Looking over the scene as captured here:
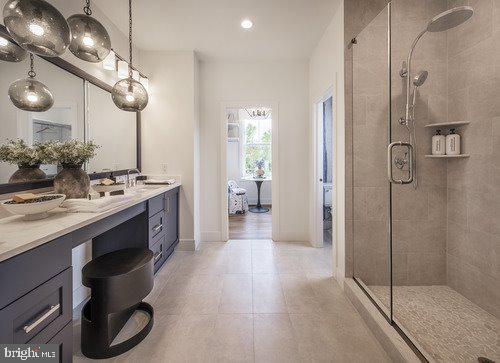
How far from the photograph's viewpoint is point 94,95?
2.44 meters

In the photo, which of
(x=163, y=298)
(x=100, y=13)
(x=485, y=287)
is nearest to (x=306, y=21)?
(x=100, y=13)

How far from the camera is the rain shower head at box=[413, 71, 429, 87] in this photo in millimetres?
2131

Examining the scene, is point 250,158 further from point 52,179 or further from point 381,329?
→ point 381,329

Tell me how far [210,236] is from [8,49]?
2.93 m

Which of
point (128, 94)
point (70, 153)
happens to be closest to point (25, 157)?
point (70, 153)

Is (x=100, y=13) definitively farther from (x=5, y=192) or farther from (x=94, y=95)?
(x=5, y=192)

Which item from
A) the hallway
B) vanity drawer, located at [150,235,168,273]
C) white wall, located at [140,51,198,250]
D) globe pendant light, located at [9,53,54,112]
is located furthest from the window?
globe pendant light, located at [9,53,54,112]

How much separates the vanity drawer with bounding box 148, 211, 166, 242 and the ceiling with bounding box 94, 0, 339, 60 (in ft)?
6.72

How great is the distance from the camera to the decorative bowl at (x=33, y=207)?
1.23 meters

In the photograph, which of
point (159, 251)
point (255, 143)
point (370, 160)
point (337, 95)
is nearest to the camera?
point (370, 160)

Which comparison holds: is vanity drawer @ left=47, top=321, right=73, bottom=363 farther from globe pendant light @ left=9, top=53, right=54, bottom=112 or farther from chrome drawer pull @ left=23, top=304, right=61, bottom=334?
globe pendant light @ left=9, top=53, right=54, bottom=112

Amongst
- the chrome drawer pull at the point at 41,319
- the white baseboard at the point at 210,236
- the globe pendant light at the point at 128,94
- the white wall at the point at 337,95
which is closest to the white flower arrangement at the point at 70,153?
the globe pendant light at the point at 128,94

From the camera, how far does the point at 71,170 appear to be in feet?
5.82

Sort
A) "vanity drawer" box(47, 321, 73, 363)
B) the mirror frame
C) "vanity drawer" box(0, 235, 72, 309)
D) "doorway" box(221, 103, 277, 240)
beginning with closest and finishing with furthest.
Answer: "vanity drawer" box(0, 235, 72, 309)
"vanity drawer" box(47, 321, 73, 363)
the mirror frame
"doorway" box(221, 103, 277, 240)
